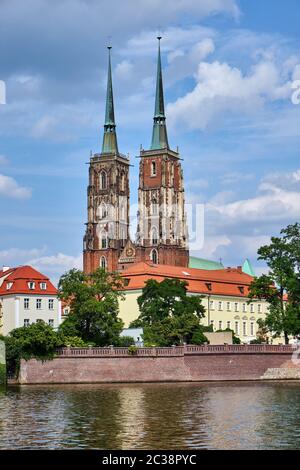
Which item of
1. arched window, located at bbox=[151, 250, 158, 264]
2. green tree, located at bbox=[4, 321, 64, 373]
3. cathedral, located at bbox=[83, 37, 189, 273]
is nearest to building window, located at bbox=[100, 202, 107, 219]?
cathedral, located at bbox=[83, 37, 189, 273]

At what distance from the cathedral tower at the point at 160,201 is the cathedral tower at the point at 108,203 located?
3.70 metres

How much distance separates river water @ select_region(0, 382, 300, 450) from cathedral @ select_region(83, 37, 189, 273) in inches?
3859

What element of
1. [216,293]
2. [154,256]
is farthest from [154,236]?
[216,293]

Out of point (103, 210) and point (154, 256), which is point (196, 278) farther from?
point (103, 210)

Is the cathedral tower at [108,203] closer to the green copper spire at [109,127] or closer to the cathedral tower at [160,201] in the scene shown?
the green copper spire at [109,127]

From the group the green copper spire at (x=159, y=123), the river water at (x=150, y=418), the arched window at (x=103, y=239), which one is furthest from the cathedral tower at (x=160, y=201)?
the river water at (x=150, y=418)

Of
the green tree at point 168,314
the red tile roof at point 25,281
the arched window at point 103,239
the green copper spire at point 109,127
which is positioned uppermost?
the green copper spire at point 109,127

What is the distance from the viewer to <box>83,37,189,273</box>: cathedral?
543 feet

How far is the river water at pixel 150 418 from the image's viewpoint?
36000 millimetres

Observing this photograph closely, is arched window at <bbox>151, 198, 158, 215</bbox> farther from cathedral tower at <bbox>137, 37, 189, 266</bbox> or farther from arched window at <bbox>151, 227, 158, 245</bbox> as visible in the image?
arched window at <bbox>151, 227, 158, 245</bbox>

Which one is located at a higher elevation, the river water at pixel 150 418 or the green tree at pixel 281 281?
the green tree at pixel 281 281

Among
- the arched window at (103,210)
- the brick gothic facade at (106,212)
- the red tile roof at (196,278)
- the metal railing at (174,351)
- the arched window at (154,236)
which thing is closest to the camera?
the metal railing at (174,351)
